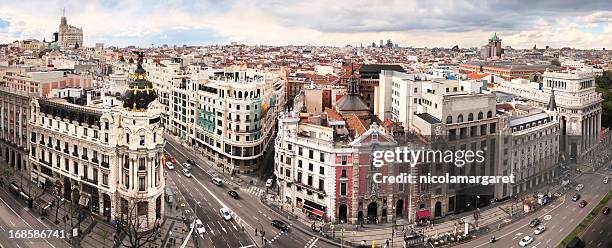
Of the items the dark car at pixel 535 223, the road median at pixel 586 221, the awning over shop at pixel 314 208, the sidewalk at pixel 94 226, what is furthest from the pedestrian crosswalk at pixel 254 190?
the road median at pixel 586 221

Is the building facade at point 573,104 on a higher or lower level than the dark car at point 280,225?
higher

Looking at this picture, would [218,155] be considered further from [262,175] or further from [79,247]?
[79,247]

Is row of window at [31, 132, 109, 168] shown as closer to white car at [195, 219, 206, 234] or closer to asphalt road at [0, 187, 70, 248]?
asphalt road at [0, 187, 70, 248]

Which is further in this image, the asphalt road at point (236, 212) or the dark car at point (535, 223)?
the dark car at point (535, 223)

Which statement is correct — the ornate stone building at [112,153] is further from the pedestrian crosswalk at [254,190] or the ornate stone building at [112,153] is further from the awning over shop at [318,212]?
the awning over shop at [318,212]

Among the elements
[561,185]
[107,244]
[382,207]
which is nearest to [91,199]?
[107,244]

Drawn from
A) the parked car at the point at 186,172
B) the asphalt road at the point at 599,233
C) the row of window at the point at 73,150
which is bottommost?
the asphalt road at the point at 599,233

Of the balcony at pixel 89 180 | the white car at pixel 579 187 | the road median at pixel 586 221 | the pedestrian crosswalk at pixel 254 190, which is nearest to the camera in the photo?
the road median at pixel 586 221

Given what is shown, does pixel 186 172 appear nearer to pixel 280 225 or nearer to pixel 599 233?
pixel 280 225
